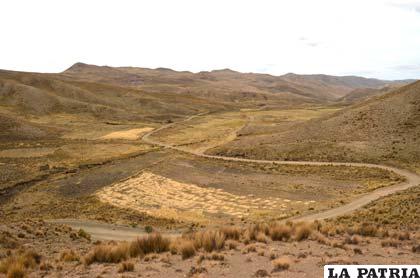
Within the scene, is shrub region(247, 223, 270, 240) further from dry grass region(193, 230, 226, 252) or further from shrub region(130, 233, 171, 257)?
shrub region(130, 233, 171, 257)

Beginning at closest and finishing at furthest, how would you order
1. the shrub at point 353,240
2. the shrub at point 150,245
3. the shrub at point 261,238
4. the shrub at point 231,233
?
the shrub at point 150,245 → the shrub at point 353,240 → the shrub at point 261,238 → the shrub at point 231,233

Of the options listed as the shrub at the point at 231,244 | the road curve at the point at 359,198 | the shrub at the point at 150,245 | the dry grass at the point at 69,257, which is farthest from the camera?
the road curve at the point at 359,198

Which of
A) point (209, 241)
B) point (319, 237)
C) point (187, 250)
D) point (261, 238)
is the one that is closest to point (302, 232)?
point (319, 237)

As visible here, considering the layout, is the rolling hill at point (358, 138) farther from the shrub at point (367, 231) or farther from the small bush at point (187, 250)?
the small bush at point (187, 250)

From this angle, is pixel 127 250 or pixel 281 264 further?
pixel 127 250

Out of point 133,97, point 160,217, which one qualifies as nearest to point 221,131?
point 160,217

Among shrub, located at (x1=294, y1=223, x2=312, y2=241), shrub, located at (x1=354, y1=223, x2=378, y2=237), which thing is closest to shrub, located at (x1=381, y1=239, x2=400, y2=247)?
shrub, located at (x1=354, y1=223, x2=378, y2=237)

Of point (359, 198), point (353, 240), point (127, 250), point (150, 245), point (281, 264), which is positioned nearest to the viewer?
point (281, 264)

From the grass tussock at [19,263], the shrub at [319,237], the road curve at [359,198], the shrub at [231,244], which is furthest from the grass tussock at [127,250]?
the road curve at [359,198]

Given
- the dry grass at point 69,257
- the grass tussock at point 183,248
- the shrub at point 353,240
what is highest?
the shrub at point 353,240

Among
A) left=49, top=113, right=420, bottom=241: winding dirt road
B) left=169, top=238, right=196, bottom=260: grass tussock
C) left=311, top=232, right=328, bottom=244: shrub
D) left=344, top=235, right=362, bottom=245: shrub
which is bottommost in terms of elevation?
left=49, top=113, right=420, bottom=241: winding dirt road

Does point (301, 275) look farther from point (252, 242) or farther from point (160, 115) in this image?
point (160, 115)

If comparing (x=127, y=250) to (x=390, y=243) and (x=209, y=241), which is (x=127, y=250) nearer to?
(x=209, y=241)

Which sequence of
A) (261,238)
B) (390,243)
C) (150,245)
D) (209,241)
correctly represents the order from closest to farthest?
(209,241) < (150,245) < (390,243) < (261,238)
